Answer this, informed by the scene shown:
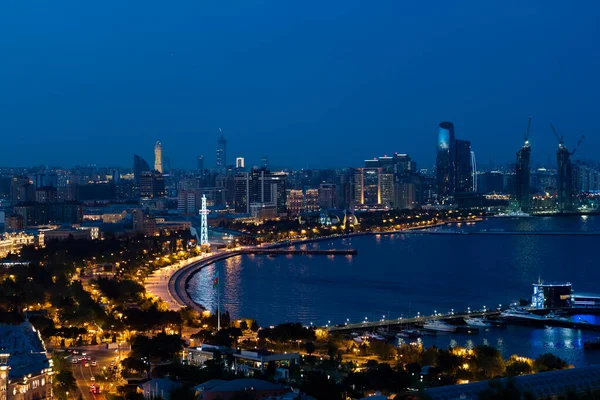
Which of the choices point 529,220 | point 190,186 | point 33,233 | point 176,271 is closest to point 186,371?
point 176,271

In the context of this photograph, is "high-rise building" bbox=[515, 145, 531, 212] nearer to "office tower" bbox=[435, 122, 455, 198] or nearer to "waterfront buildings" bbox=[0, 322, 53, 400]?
"office tower" bbox=[435, 122, 455, 198]

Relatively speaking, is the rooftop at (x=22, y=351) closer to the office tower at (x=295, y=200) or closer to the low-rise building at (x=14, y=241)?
the low-rise building at (x=14, y=241)

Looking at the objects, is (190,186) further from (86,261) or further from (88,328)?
(88,328)

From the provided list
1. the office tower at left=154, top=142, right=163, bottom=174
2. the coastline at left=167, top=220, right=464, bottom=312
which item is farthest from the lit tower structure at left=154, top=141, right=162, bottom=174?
the coastline at left=167, top=220, right=464, bottom=312

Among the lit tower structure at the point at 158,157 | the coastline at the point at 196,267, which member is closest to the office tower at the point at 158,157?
the lit tower structure at the point at 158,157

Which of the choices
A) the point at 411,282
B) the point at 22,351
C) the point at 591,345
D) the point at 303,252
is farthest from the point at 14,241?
the point at 22,351

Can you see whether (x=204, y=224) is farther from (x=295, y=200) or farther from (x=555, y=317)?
(x=295, y=200)
